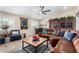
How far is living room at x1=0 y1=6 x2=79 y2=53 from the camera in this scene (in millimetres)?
1445

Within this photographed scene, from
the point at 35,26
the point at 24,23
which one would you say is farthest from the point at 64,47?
the point at 24,23

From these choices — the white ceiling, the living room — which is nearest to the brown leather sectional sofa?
the living room

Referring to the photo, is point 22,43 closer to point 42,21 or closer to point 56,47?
point 42,21

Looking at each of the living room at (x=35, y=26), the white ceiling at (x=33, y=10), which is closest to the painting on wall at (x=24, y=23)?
the living room at (x=35, y=26)

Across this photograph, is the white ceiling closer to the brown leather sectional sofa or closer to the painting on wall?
the painting on wall

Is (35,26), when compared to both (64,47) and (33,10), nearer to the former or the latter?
(33,10)

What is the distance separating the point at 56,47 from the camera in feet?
5.22

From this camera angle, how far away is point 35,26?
1.59 metres

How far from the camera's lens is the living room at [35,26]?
145cm

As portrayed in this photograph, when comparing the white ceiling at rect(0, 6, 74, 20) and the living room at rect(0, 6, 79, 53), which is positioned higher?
the white ceiling at rect(0, 6, 74, 20)

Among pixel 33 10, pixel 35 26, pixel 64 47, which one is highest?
pixel 33 10
